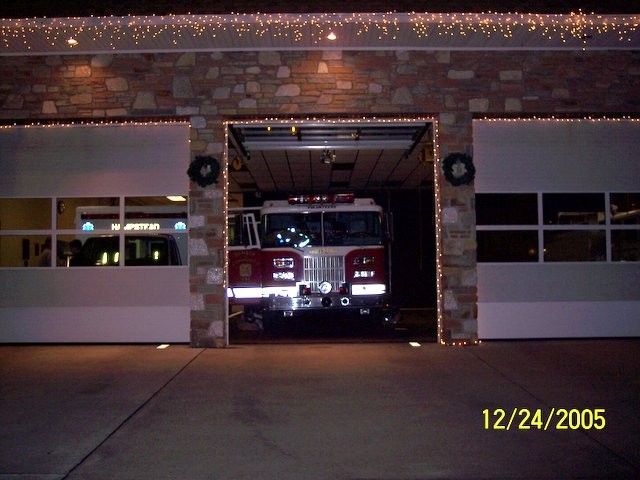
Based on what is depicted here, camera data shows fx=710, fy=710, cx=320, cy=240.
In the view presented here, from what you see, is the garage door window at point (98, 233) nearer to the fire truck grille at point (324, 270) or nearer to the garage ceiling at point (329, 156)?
the garage ceiling at point (329, 156)

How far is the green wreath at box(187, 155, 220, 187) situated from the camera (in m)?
11.3

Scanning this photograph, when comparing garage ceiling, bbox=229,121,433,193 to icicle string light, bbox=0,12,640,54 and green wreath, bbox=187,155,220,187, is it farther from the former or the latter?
icicle string light, bbox=0,12,640,54

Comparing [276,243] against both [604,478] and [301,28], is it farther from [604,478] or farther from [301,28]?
[604,478]

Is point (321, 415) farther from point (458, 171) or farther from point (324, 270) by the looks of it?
point (324, 270)

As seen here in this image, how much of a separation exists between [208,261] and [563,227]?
5.87 metres

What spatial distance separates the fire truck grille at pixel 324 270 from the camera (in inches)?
506

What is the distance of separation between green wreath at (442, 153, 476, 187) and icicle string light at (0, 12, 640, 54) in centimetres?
186

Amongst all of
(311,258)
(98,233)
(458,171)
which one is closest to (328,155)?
(311,258)

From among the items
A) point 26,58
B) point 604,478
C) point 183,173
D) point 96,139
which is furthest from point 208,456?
point 26,58

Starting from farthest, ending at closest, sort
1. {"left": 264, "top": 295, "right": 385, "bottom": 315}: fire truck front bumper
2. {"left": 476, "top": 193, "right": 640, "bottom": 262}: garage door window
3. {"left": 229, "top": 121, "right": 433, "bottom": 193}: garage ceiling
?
{"left": 229, "top": 121, "right": 433, "bottom": 193}: garage ceiling
{"left": 264, "top": 295, "right": 385, "bottom": 315}: fire truck front bumper
{"left": 476, "top": 193, "right": 640, "bottom": 262}: garage door window

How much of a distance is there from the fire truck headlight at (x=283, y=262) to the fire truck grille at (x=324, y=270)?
0.90 feet

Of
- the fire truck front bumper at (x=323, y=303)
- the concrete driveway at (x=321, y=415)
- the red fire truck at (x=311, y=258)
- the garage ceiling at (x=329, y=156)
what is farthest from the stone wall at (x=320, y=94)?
the red fire truck at (x=311, y=258)
